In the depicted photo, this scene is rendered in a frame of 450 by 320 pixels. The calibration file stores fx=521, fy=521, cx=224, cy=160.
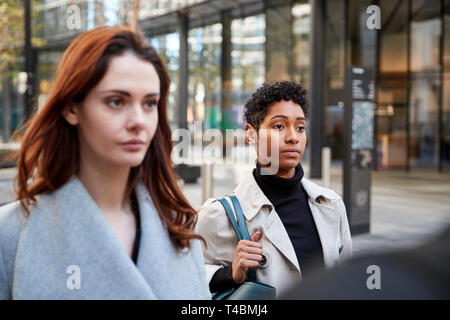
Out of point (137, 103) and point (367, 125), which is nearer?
point (137, 103)

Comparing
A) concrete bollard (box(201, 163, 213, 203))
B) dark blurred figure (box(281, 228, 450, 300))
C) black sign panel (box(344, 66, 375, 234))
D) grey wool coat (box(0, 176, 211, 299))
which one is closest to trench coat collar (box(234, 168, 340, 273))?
grey wool coat (box(0, 176, 211, 299))

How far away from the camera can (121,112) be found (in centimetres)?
125

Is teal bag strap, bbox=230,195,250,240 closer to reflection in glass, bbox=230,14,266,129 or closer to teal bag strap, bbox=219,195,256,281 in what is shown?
teal bag strap, bbox=219,195,256,281

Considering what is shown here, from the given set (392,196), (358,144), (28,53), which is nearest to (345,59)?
(392,196)

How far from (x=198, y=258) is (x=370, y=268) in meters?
0.81

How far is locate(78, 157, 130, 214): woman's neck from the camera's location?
4.43 feet

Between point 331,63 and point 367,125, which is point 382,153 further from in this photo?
point 367,125

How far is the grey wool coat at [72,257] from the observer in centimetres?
121

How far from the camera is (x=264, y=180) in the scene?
2.33m

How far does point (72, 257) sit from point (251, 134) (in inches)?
55.2

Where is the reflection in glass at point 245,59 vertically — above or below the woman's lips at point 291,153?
above

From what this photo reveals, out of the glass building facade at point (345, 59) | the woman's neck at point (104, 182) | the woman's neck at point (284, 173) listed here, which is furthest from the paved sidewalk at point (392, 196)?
the woman's neck at point (104, 182)

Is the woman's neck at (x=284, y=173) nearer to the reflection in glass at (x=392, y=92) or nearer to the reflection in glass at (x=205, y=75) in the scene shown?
the reflection in glass at (x=392, y=92)
